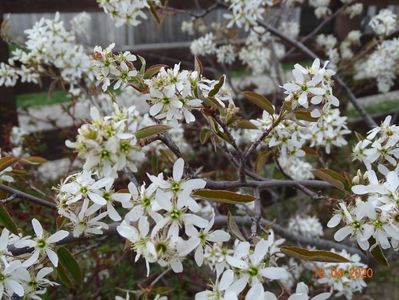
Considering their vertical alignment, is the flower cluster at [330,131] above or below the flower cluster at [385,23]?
below

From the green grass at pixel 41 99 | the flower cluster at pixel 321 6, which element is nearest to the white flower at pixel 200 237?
the flower cluster at pixel 321 6

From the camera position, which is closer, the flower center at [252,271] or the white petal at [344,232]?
the flower center at [252,271]

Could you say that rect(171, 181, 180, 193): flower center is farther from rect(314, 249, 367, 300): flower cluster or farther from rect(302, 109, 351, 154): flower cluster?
rect(314, 249, 367, 300): flower cluster

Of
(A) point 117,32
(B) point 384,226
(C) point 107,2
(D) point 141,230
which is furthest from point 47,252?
(A) point 117,32

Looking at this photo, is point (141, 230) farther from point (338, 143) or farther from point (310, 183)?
point (338, 143)

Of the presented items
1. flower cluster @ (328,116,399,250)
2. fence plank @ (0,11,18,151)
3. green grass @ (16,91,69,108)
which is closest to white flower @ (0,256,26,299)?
flower cluster @ (328,116,399,250)
